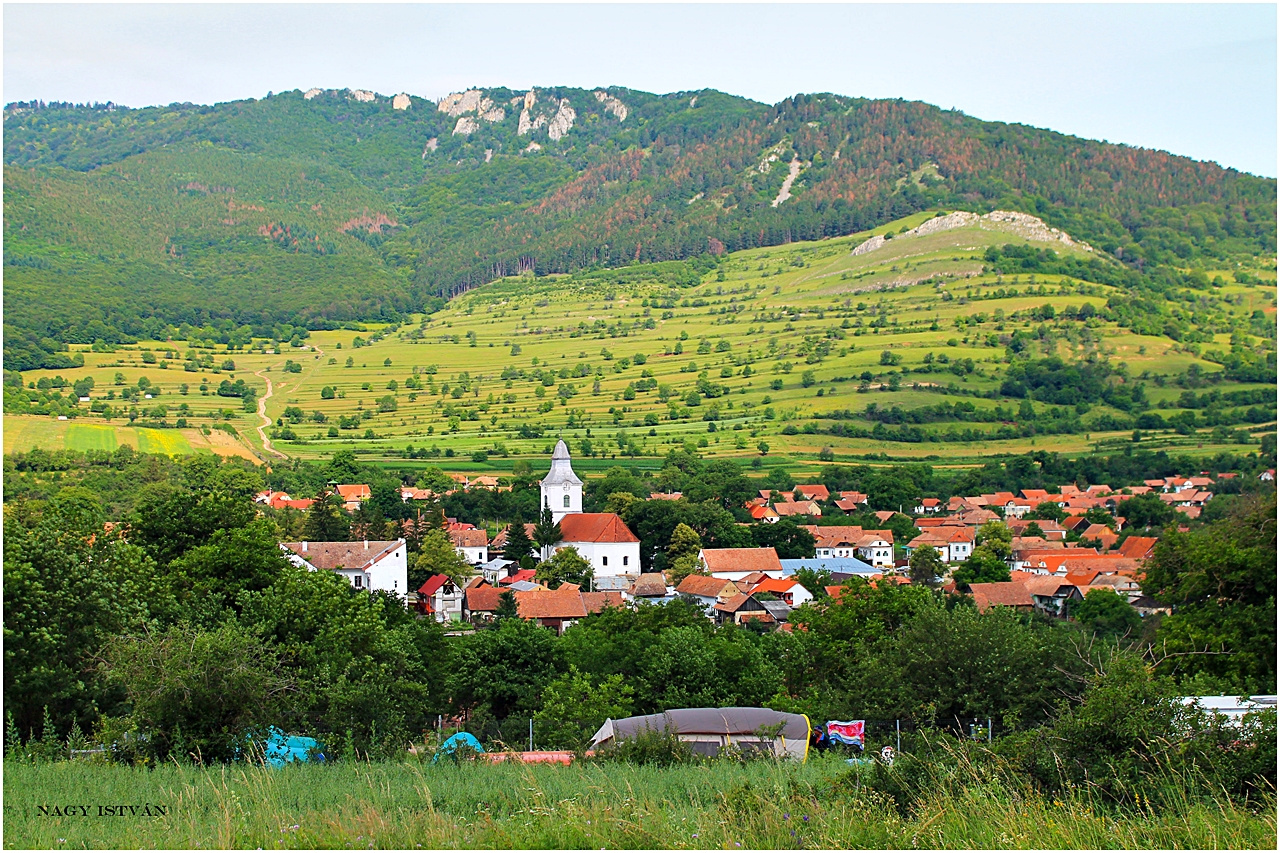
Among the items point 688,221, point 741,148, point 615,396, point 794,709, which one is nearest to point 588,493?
point 615,396

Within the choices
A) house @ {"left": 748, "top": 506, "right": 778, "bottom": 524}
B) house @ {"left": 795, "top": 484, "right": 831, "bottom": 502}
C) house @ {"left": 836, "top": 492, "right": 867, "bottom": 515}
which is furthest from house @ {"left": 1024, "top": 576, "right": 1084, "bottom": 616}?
house @ {"left": 795, "top": 484, "right": 831, "bottom": 502}

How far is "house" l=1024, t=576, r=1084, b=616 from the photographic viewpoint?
4249cm

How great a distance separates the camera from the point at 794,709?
17297 millimetres

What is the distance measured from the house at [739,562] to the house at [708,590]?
348 cm

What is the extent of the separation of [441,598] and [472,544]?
41.7ft

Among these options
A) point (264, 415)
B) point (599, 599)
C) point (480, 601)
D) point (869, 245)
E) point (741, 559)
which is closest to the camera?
point (599, 599)

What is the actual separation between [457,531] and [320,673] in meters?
44.4

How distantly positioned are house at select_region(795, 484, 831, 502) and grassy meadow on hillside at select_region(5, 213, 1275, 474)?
6.66 m

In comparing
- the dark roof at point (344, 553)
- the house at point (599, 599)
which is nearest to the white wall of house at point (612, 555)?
the house at point (599, 599)

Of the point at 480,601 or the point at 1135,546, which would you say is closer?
the point at 480,601

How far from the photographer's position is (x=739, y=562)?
163 ft

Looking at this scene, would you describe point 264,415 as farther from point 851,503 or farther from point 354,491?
point 851,503

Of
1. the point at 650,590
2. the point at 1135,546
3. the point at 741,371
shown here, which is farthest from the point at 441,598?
the point at 741,371

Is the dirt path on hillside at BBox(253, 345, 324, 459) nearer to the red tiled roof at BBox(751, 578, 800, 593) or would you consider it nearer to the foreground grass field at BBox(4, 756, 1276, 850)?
the red tiled roof at BBox(751, 578, 800, 593)
